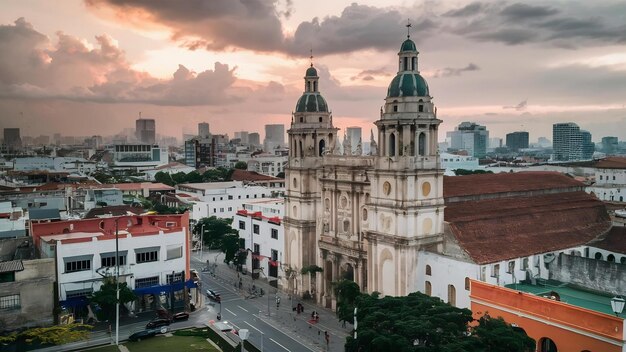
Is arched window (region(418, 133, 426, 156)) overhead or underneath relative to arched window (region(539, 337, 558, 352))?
overhead

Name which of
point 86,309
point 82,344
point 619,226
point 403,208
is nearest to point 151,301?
point 86,309

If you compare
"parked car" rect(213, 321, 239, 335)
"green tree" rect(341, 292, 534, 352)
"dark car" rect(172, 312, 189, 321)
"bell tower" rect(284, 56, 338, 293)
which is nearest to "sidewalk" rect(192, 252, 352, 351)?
"bell tower" rect(284, 56, 338, 293)

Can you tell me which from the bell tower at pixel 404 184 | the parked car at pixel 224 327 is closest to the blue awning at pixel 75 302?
the parked car at pixel 224 327

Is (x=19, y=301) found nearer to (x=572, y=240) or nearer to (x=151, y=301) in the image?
(x=151, y=301)

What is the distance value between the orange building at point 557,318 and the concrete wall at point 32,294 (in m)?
35.0

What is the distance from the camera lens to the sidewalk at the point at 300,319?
48.9m

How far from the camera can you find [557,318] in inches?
1421

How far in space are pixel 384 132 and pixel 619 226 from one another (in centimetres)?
2919

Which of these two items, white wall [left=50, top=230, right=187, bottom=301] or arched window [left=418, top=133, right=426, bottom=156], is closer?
white wall [left=50, top=230, right=187, bottom=301]

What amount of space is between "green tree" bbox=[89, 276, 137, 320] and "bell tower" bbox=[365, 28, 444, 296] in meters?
22.2

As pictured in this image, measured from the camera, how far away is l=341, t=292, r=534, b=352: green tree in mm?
31094

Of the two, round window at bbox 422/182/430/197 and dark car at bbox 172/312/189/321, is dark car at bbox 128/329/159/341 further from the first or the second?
round window at bbox 422/182/430/197

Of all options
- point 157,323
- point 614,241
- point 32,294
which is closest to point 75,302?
point 32,294

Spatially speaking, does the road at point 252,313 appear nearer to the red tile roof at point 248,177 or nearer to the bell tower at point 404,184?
the bell tower at point 404,184
